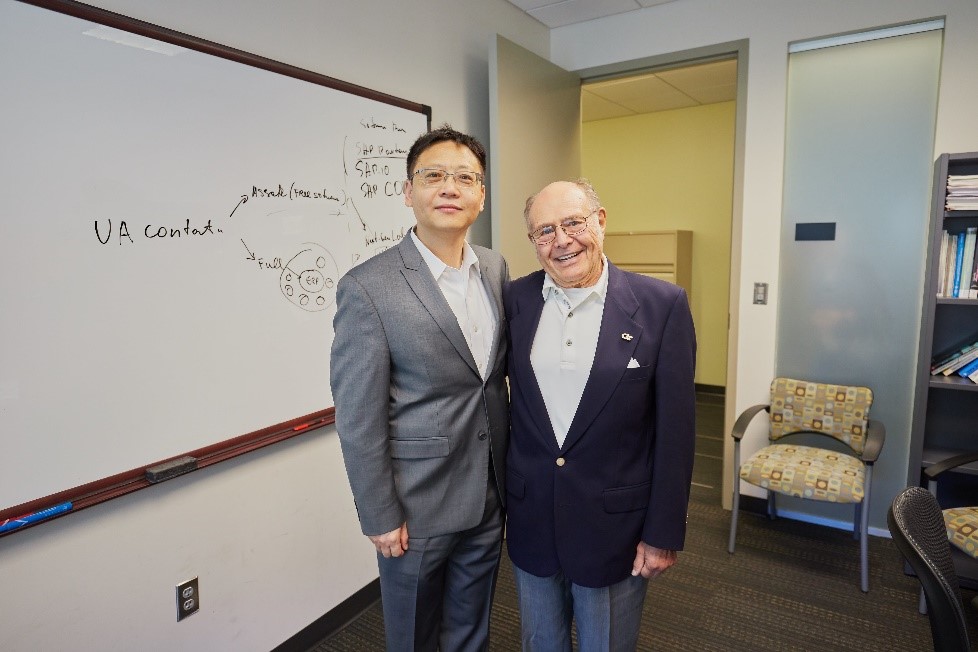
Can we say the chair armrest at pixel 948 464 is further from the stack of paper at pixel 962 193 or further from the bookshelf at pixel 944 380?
the stack of paper at pixel 962 193

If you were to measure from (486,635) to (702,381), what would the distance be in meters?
4.13

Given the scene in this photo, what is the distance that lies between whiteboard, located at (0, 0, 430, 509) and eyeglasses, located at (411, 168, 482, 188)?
660 millimetres

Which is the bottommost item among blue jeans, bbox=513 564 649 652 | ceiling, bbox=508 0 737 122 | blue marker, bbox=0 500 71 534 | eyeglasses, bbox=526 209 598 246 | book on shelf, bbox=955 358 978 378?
blue jeans, bbox=513 564 649 652

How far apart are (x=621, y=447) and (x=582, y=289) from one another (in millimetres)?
333

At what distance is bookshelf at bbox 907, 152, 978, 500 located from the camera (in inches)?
86.8

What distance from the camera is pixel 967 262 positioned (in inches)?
88.7

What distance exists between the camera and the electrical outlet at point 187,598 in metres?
1.56

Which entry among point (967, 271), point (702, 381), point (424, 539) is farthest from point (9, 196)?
point (702, 381)

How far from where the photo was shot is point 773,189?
8.94 feet

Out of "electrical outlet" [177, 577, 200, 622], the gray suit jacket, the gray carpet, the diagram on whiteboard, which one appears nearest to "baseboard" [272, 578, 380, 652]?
the gray carpet

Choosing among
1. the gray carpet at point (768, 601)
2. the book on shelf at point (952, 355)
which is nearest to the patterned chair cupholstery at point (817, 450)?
the gray carpet at point (768, 601)

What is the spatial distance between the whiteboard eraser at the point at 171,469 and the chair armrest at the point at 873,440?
2.30m

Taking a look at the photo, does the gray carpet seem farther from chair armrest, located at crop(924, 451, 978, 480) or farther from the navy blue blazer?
the navy blue blazer

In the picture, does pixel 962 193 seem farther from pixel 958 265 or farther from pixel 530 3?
pixel 530 3
